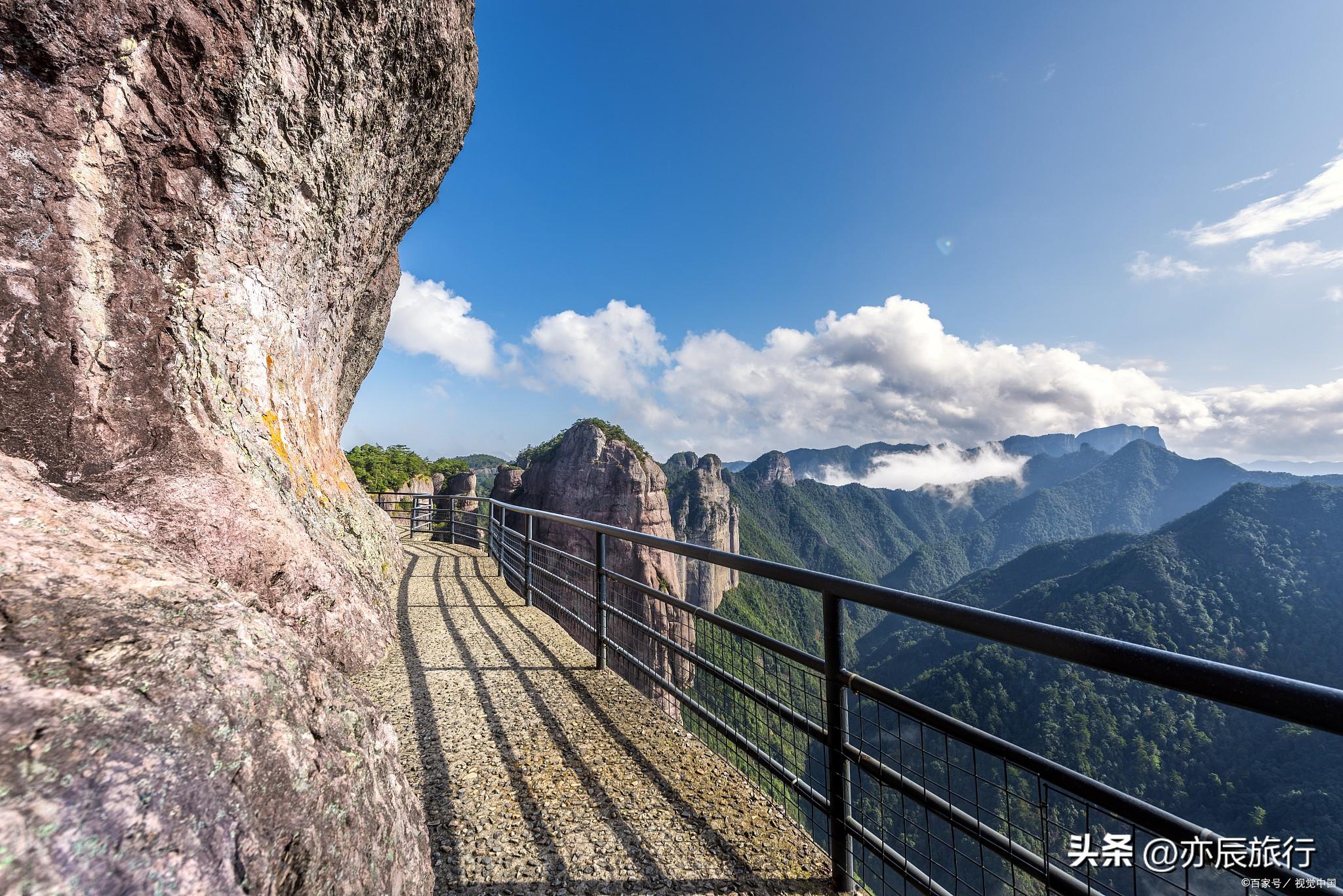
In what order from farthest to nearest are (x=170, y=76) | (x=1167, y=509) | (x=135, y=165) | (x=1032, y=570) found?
(x=1167, y=509) < (x=1032, y=570) < (x=170, y=76) < (x=135, y=165)

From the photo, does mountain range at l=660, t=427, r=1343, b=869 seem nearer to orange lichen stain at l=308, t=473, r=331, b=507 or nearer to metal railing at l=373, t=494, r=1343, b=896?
metal railing at l=373, t=494, r=1343, b=896

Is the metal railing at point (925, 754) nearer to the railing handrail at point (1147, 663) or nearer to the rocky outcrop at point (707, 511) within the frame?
the railing handrail at point (1147, 663)

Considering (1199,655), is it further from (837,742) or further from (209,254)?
(209,254)

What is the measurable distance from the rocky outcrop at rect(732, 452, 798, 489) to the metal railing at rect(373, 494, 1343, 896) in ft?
438

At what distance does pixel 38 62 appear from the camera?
234 centimetres

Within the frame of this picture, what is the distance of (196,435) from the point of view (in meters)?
2.82

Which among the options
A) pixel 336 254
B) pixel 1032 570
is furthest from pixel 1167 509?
pixel 336 254

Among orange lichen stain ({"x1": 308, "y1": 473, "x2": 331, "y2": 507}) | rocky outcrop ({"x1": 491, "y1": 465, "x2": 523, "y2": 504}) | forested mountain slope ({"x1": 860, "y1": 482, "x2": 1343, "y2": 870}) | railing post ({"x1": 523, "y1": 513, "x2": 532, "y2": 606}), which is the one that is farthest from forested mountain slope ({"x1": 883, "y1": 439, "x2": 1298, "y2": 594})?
orange lichen stain ({"x1": 308, "y1": 473, "x2": 331, "y2": 507})

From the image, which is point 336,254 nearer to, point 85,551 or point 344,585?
point 344,585

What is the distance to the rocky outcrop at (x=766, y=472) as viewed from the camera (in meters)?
136

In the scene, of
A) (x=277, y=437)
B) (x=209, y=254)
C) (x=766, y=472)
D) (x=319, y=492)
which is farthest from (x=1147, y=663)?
(x=766, y=472)

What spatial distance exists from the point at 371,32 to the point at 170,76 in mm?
2077

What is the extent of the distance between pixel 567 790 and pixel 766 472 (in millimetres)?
138309

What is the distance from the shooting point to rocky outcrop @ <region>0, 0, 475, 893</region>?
3.35 ft
